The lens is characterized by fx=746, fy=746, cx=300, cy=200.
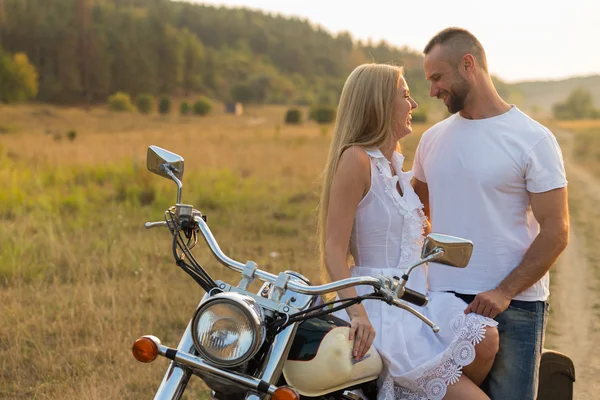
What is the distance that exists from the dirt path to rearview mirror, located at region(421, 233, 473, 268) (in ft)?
10.9

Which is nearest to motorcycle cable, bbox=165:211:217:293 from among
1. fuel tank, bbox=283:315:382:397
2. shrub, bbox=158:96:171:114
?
fuel tank, bbox=283:315:382:397

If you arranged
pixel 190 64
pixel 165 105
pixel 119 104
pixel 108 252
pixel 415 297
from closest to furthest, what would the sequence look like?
pixel 415 297
pixel 108 252
pixel 119 104
pixel 165 105
pixel 190 64

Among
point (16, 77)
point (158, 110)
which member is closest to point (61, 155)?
point (16, 77)

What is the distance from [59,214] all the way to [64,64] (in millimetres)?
74828

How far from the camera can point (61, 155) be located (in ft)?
57.6

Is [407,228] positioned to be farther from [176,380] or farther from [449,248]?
[176,380]

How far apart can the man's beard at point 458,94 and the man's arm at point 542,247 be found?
57 centimetres

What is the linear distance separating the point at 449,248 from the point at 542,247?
44.9 inches

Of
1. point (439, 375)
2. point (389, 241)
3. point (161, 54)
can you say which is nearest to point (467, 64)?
point (389, 241)

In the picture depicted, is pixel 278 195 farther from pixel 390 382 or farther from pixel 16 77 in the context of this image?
pixel 16 77

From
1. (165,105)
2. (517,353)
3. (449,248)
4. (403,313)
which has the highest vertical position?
(449,248)

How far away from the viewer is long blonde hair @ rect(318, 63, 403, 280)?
3.07m

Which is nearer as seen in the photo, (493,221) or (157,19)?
(493,221)

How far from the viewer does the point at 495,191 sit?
3.32 meters
